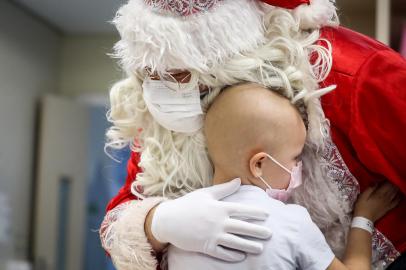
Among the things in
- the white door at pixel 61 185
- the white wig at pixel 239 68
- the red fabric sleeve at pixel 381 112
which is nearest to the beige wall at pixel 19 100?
the white door at pixel 61 185

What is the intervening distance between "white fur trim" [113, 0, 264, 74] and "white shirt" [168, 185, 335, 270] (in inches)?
8.5

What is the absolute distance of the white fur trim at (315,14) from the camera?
0.86 meters

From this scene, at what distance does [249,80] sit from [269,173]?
14 centimetres

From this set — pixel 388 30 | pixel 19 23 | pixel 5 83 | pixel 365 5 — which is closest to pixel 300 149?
pixel 388 30

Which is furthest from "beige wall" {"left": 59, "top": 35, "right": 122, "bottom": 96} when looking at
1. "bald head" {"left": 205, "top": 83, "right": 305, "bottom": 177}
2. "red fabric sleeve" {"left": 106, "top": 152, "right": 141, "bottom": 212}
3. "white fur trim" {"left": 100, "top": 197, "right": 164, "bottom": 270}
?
"bald head" {"left": 205, "top": 83, "right": 305, "bottom": 177}

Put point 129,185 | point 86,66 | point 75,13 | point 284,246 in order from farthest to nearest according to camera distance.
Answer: point 86,66 < point 75,13 < point 129,185 < point 284,246

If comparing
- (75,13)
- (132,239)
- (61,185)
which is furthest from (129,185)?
(61,185)

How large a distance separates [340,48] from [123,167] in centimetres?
204

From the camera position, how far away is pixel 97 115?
11.4ft

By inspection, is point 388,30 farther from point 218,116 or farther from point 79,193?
point 79,193

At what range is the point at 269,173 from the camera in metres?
0.84

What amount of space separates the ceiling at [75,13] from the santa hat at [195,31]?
203 cm

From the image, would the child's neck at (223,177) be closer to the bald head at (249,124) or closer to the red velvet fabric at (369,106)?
the bald head at (249,124)

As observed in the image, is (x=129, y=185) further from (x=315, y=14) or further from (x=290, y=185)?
(x=315, y=14)
